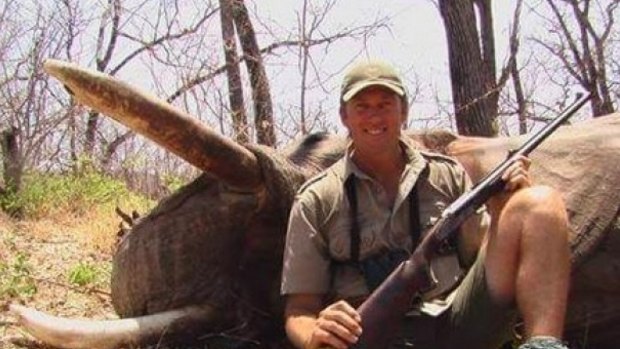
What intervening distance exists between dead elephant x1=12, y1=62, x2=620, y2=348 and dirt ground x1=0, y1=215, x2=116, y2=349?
0.46 metres

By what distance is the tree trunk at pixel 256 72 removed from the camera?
999 centimetres

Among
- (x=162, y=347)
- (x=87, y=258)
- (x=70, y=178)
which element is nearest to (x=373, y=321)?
(x=162, y=347)

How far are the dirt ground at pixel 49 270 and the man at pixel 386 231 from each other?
4.10ft

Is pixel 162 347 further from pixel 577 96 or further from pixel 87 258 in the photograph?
Answer: pixel 87 258

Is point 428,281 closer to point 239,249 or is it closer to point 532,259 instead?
point 532,259

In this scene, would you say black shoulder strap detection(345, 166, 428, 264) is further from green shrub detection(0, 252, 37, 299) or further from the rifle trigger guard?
green shrub detection(0, 252, 37, 299)

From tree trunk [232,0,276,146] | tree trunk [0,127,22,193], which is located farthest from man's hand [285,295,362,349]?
tree trunk [232,0,276,146]

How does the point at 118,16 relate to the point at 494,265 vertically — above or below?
above

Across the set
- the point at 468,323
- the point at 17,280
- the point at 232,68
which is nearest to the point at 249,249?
the point at 468,323

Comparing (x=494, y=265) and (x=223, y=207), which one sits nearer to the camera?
(x=494, y=265)

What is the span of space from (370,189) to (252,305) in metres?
0.87

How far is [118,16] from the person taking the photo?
15.1m

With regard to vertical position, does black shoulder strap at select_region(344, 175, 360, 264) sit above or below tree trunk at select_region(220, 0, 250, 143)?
below

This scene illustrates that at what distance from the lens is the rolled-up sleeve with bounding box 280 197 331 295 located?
10.6 feet
